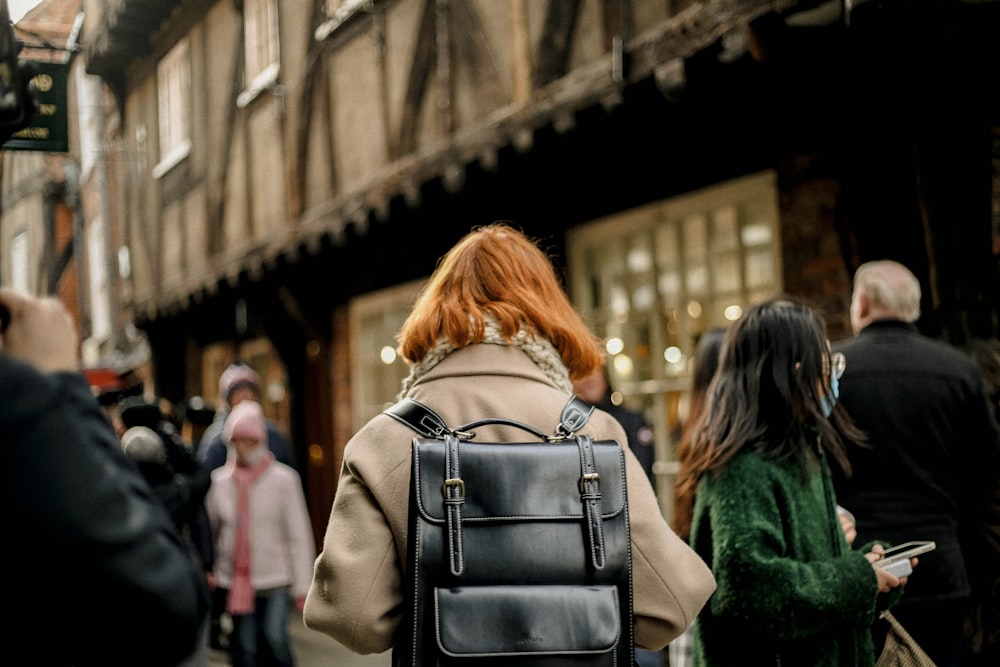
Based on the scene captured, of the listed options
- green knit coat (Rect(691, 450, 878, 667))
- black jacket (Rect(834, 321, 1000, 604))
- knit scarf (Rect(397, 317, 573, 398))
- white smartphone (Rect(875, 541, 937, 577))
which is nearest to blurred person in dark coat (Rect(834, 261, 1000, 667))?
black jacket (Rect(834, 321, 1000, 604))

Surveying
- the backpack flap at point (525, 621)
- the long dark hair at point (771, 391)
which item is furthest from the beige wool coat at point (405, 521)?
the long dark hair at point (771, 391)

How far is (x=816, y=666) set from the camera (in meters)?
2.49

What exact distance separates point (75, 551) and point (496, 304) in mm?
→ 1178

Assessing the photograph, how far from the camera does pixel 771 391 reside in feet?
8.66

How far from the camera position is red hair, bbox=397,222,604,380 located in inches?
84.5

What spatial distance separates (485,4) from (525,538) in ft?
17.1

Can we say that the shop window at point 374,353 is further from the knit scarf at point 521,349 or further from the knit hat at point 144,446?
the knit scarf at point 521,349

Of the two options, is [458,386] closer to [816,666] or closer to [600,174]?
[816,666]

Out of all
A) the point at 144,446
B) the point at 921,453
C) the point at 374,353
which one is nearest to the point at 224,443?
the point at 144,446

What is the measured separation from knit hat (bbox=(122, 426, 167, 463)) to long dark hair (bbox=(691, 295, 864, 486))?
118 inches

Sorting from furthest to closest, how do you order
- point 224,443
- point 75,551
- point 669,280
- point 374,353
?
point 374,353, point 224,443, point 669,280, point 75,551

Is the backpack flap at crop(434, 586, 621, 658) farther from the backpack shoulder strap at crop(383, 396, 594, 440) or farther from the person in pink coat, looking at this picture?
the person in pink coat

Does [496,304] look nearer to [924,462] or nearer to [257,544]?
[924,462]

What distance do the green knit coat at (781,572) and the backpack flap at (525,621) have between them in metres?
0.61
